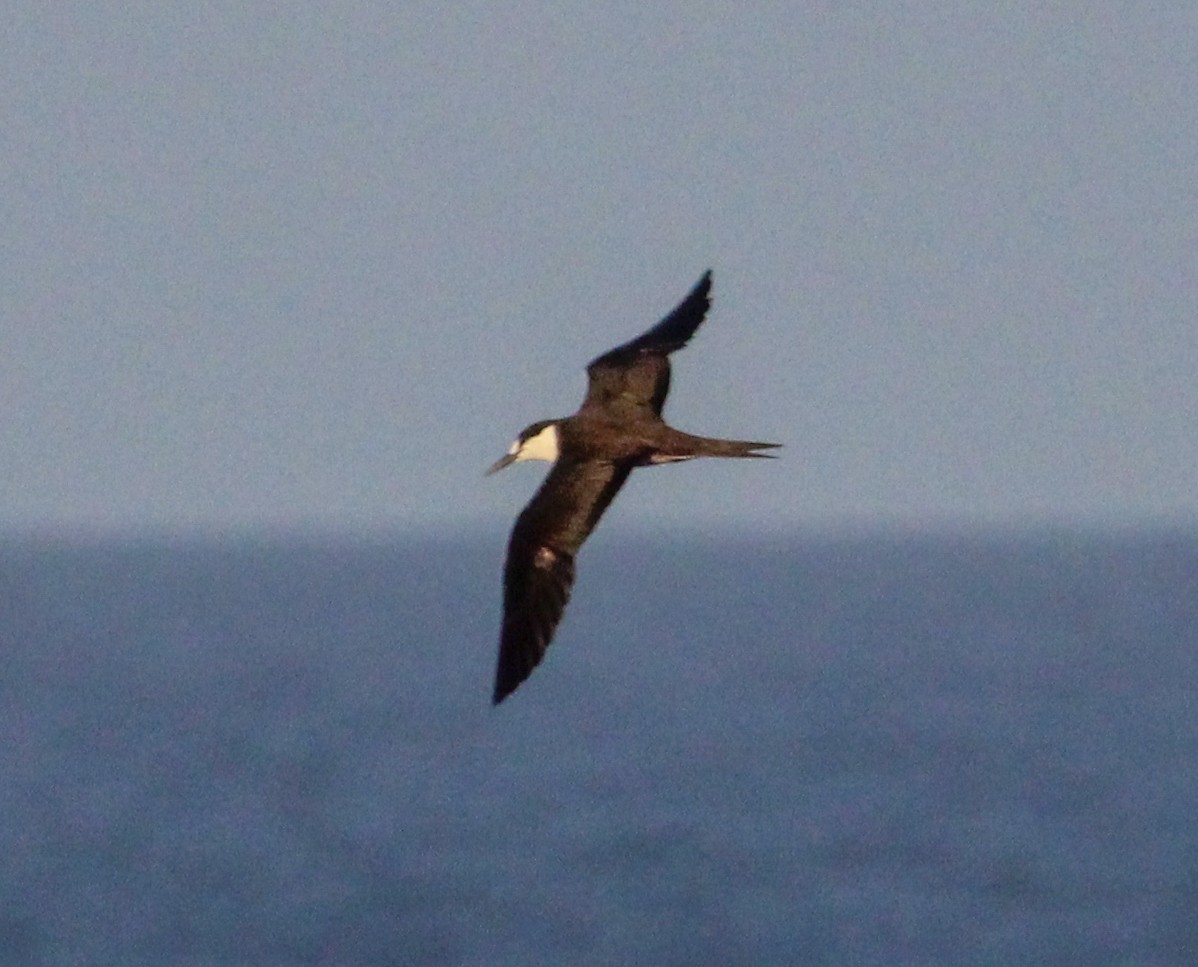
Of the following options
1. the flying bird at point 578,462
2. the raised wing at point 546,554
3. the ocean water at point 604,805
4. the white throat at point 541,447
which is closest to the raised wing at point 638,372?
the flying bird at point 578,462

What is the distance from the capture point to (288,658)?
339 ft

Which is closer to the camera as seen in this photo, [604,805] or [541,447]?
[541,447]

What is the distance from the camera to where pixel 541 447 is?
2100 cm

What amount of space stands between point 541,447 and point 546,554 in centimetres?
104

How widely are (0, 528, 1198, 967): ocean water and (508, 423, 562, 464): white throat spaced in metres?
24.3

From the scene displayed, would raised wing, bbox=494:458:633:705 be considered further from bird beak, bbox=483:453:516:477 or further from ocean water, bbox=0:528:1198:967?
ocean water, bbox=0:528:1198:967

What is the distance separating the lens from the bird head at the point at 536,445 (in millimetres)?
20922

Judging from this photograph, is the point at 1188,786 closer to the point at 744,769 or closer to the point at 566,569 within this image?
the point at 744,769

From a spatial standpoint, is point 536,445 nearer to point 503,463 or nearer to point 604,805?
point 503,463

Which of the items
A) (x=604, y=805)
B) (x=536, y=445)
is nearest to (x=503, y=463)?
(x=536, y=445)

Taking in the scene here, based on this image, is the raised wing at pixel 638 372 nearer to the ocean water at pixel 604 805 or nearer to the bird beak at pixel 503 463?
Result: the bird beak at pixel 503 463

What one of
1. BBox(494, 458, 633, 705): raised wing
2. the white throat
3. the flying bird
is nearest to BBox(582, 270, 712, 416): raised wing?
the flying bird

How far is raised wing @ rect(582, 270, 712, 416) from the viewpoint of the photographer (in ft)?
69.9

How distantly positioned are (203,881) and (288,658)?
52.4m
